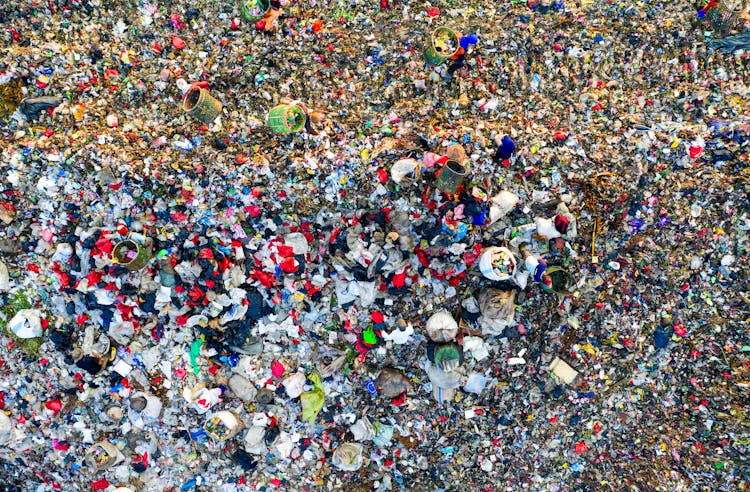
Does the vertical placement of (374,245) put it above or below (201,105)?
below

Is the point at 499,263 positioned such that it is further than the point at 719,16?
No

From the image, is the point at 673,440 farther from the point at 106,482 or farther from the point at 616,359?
the point at 106,482

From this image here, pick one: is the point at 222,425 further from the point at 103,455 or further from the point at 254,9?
the point at 254,9

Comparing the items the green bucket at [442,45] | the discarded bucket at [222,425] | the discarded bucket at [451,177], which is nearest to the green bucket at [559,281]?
the discarded bucket at [451,177]

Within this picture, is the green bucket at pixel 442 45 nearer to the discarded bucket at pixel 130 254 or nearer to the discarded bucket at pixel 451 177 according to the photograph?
the discarded bucket at pixel 451 177

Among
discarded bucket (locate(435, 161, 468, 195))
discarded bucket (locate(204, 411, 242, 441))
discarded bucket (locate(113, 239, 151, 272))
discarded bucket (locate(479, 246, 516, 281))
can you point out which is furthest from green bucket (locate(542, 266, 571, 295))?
discarded bucket (locate(113, 239, 151, 272))

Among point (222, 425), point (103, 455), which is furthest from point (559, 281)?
point (103, 455)
